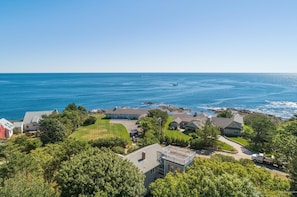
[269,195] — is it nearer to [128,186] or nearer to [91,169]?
Answer: [128,186]

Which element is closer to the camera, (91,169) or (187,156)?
(91,169)

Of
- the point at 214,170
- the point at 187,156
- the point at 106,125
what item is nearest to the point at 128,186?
the point at 214,170

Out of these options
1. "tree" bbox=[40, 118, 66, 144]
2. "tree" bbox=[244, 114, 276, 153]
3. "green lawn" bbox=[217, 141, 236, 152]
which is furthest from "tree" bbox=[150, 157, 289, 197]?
"tree" bbox=[40, 118, 66, 144]

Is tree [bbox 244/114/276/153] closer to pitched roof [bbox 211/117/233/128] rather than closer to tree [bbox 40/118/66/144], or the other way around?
pitched roof [bbox 211/117/233/128]

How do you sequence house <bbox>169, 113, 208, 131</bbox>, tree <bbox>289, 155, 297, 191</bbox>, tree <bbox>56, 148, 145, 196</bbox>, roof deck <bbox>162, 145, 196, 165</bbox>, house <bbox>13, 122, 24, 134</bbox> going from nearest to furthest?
tree <bbox>56, 148, 145, 196</bbox>
tree <bbox>289, 155, 297, 191</bbox>
roof deck <bbox>162, 145, 196, 165</bbox>
house <bbox>13, 122, 24, 134</bbox>
house <bbox>169, 113, 208, 131</bbox>

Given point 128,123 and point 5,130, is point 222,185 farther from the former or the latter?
point 5,130

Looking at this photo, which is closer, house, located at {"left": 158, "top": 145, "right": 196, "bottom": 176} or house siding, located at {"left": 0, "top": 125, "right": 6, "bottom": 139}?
house, located at {"left": 158, "top": 145, "right": 196, "bottom": 176}

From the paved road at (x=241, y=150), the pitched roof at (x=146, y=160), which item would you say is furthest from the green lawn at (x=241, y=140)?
the pitched roof at (x=146, y=160)
